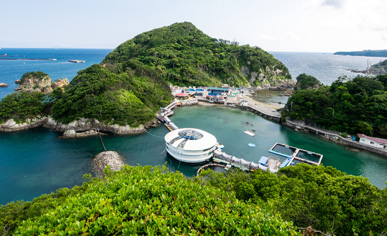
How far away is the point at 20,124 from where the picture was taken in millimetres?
35469

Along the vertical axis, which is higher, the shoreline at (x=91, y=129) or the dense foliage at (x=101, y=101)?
the dense foliage at (x=101, y=101)

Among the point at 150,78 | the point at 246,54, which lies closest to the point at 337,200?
the point at 150,78

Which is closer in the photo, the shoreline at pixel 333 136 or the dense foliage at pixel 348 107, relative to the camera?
the shoreline at pixel 333 136

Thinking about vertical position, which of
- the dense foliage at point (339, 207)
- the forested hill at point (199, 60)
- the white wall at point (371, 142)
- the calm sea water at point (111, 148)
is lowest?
the calm sea water at point (111, 148)

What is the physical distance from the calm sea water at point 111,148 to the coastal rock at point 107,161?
36.5 inches

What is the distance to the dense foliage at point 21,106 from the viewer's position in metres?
34.9

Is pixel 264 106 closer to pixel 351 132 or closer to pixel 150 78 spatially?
pixel 351 132

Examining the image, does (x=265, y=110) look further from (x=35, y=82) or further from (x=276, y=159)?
(x=35, y=82)

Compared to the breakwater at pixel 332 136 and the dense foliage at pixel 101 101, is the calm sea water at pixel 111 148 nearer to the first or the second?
the breakwater at pixel 332 136

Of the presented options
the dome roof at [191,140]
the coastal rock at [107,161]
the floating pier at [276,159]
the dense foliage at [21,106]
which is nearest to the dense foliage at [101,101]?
the dense foliage at [21,106]

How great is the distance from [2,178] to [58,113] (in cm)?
1492

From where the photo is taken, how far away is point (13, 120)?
3522 centimetres

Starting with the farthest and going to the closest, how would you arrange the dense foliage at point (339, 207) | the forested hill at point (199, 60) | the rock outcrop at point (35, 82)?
the forested hill at point (199, 60) → the rock outcrop at point (35, 82) → the dense foliage at point (339, 207)

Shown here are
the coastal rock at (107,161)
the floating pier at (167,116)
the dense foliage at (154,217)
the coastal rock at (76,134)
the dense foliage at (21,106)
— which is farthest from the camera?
the floating pier at (167,116)
